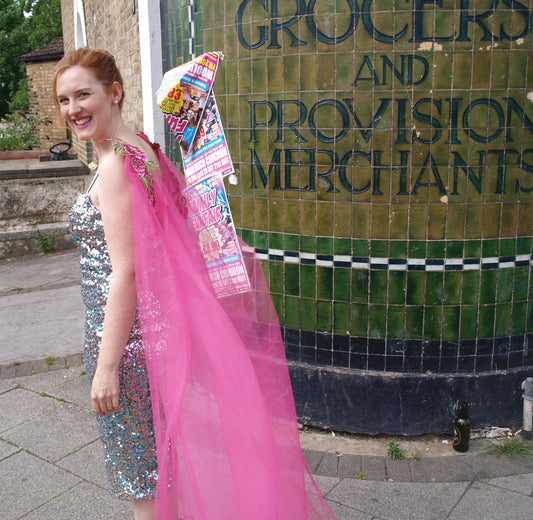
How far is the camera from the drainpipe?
3545mm

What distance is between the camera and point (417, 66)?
130 inches

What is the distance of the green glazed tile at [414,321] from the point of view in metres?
3.55

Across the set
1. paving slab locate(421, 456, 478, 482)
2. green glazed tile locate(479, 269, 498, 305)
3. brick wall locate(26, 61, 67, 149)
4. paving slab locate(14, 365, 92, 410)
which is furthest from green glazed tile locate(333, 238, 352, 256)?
brick wall locate(26, 61, 67, 149)

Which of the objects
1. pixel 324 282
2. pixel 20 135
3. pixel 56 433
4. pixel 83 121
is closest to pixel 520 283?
pixel 324 282

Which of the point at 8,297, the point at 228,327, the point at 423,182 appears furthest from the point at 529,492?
the point at 8,297

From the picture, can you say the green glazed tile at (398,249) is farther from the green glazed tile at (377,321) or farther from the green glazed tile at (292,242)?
the green glazed tile at (292,242)

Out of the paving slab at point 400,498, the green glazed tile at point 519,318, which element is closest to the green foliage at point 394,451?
the paving slab at point 400,498

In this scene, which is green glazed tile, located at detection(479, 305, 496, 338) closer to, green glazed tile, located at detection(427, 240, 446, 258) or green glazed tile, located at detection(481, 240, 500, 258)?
green glazed tile, located at detection(481, 240, 500, 258)

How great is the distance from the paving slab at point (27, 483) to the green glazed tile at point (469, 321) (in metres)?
2.40

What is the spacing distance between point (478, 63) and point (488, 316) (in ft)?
4.83

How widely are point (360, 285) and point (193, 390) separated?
67.2 inches

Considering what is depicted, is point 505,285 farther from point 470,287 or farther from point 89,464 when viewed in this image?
point 89,464

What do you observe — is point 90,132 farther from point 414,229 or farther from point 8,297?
point 8,297

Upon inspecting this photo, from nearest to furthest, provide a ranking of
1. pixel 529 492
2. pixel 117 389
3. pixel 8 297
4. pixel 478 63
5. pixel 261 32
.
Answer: pixel 117 389 < pixel 529 492 < pixel 478 63 < pixel 261 32 < pixel 8 297
